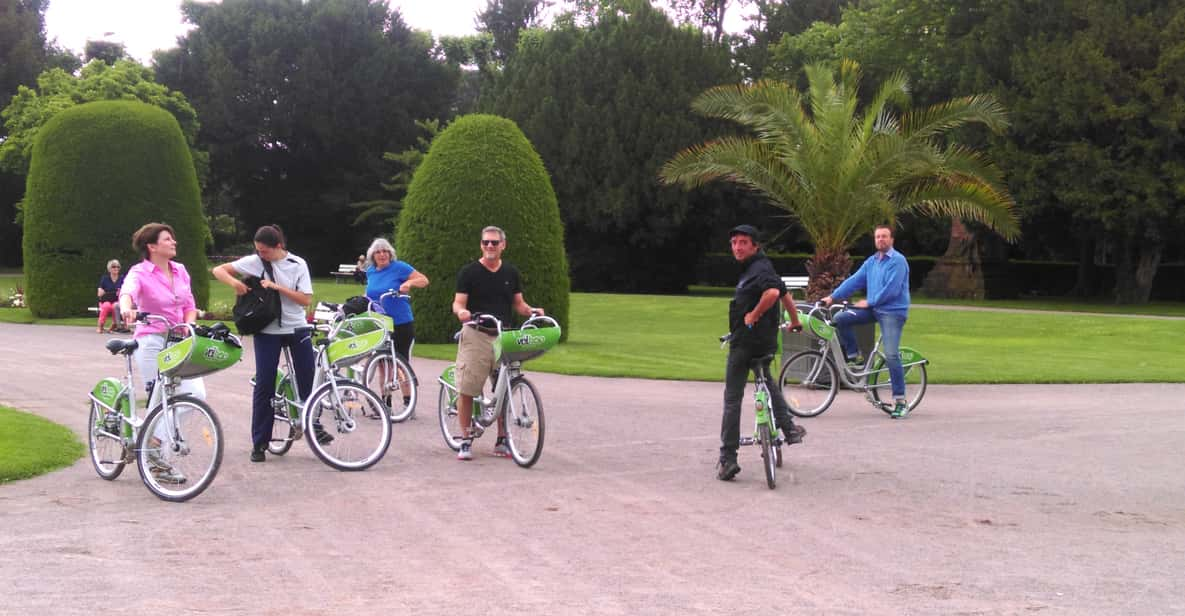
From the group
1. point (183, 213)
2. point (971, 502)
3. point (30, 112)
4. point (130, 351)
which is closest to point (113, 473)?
point (130, 351)

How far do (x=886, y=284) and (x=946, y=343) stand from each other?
12.6 m

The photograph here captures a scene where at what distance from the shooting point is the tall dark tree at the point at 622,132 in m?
44.3

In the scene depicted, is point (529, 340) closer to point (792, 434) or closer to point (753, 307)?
point (753, 307)

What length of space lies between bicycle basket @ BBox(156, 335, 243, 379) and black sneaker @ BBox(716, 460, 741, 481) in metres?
3.31

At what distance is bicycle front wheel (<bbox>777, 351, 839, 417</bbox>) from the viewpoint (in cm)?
1271

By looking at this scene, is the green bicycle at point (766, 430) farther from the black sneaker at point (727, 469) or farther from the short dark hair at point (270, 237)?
the short dark hair at point (270, 237)

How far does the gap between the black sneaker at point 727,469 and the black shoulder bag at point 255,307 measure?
3327mm

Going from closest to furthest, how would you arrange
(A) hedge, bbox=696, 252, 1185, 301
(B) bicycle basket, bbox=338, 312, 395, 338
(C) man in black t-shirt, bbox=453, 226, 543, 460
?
(C) man in black t-shirt, bbox=453, 226, 543, 460
(B) bicycle basket, bbox=338, 312, 395, 338
(A) hedge, bbox=696, 252, 1185, 301

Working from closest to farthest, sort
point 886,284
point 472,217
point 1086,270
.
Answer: point 886,284 < point 472,217 < point 1086,270

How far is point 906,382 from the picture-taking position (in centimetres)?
1341

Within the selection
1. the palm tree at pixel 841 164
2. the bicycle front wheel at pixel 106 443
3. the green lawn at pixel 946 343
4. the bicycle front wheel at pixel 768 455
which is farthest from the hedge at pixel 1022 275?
the bicycle front wheel at pixel 106 443

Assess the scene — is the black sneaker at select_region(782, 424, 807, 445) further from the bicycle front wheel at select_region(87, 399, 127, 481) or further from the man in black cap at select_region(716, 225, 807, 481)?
the bicycle front wheel at select_region(87, 399, 127, 481)

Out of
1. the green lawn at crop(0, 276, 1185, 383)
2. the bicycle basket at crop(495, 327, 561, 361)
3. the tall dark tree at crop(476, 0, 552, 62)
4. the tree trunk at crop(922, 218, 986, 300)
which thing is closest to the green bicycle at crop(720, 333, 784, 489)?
the bicycle basket at crop(495, 327, 561, 361)

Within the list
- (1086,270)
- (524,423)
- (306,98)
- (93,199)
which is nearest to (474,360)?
(524,423)
